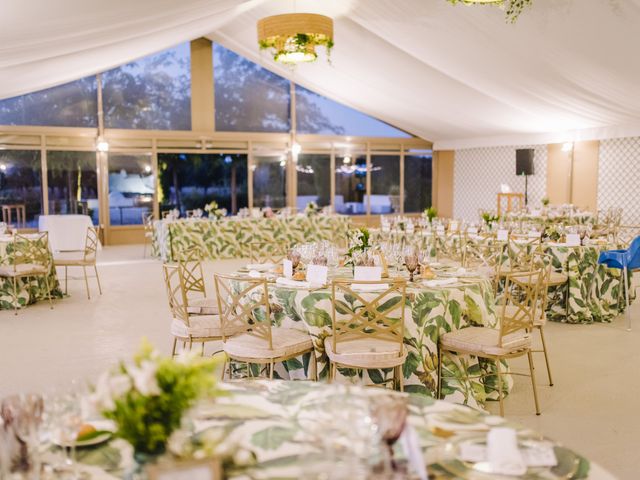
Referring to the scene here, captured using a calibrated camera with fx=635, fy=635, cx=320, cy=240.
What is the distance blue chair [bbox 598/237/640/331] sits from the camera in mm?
6035

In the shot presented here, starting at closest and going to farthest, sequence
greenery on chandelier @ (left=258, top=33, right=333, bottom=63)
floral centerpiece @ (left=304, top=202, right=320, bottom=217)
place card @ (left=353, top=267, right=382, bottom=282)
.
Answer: place card @ (left=353, top=267, right=382, bottom=282) → greenery on chandelier @ (left=258, top=33, right=333, bottom=63) → floral centerpiece @ (left=304, top=202, right=320, bottom=217)

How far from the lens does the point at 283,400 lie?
196cm

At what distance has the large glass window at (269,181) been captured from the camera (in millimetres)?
14773

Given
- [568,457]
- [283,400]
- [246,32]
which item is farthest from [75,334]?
[246,32]

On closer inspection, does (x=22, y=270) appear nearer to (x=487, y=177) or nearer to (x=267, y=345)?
(x=267, y=345)

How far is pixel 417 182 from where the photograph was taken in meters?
16.6

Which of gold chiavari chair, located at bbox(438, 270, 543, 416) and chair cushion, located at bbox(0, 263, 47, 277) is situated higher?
chair cushion, located at bbox(0, 263, 47, 277)

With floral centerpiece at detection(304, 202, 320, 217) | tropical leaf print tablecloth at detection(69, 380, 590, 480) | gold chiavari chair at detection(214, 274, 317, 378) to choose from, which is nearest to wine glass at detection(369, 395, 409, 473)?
tropical leaf print tablecloth at detection(69, 380, 590, 480)

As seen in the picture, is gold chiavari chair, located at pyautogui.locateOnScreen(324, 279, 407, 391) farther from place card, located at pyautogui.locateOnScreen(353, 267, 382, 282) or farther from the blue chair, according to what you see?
the blue chair

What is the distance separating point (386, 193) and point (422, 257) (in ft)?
38.6

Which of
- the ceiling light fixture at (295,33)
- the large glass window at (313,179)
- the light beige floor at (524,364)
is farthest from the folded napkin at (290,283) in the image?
the large glass window at (313,179)

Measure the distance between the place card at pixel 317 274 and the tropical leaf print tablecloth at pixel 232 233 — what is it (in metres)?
6.67

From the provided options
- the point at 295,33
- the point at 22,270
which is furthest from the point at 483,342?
the point at 22,270

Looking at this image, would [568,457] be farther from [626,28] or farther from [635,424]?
[626,28]
